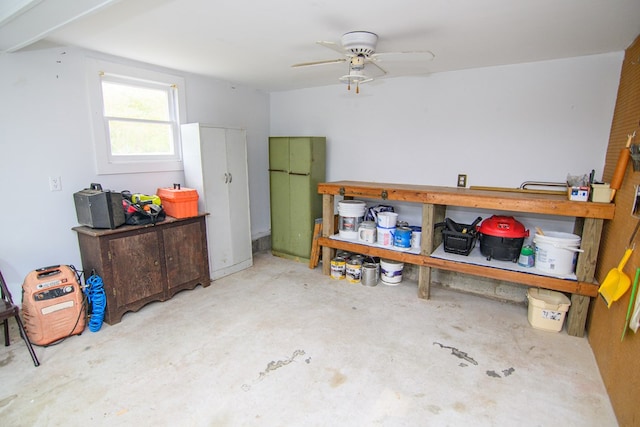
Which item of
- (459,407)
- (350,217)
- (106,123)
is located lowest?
(459,407)

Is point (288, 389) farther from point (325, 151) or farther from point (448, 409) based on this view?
point (325, 151)

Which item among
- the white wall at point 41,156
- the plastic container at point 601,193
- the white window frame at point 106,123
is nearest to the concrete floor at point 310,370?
the white wall at point 41,156

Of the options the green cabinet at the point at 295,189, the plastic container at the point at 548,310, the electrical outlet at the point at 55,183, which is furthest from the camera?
the green cabinet at the point at 295,189

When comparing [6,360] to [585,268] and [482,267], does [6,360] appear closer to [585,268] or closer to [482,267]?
[482,267]

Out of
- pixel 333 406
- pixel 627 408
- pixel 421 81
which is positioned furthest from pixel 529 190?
pixel 333 406

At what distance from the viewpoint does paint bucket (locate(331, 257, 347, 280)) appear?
379 cm

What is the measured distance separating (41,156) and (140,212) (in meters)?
0.88

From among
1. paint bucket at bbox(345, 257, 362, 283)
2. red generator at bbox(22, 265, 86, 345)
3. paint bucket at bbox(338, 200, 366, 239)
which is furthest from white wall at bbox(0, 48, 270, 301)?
paint bucket at bbox(345, 257, 362, 283)

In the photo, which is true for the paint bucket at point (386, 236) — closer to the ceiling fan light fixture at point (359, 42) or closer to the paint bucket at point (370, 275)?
the paint bucket at point (370, 275)

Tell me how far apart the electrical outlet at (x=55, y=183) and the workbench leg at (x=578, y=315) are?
4479 millimetres

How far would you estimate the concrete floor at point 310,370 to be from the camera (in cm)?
187

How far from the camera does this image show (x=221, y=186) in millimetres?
3717

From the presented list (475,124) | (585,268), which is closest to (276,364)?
(585,268)

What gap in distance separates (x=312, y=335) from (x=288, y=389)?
618mm
